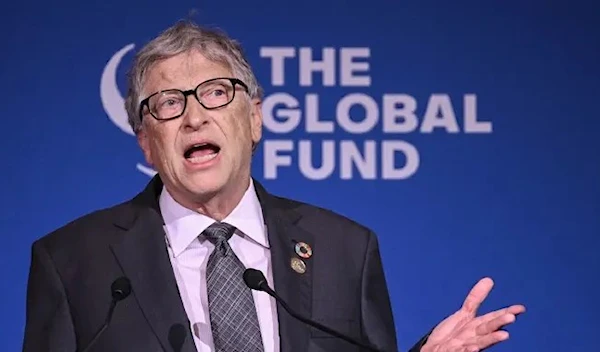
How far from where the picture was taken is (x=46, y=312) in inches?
73.1

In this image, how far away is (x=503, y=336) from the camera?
5.46 feet

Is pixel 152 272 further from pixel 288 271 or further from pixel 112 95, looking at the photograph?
pixel 112 95

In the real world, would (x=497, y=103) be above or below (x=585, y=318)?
above

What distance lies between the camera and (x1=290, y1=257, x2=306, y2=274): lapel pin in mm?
1912

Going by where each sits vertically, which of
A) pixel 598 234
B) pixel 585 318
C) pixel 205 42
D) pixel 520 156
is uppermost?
pixel 205 42

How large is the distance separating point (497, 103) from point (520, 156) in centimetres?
14

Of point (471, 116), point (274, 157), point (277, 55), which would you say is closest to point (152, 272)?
point (274, 157)

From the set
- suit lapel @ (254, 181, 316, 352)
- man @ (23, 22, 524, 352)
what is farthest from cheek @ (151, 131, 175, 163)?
suit lapel @ (254, 181, 316, 352)

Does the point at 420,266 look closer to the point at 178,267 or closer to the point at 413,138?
the point at 413,138

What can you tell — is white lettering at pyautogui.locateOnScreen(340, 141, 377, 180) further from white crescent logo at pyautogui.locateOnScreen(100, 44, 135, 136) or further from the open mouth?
the open mouth

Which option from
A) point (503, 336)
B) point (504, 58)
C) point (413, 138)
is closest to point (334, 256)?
point (503, 336)

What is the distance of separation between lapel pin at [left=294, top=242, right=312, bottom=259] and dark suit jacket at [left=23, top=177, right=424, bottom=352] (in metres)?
0.01

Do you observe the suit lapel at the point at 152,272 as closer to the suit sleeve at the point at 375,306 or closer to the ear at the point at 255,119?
the ear at the point at 255,119

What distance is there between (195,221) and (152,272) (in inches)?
4.8
